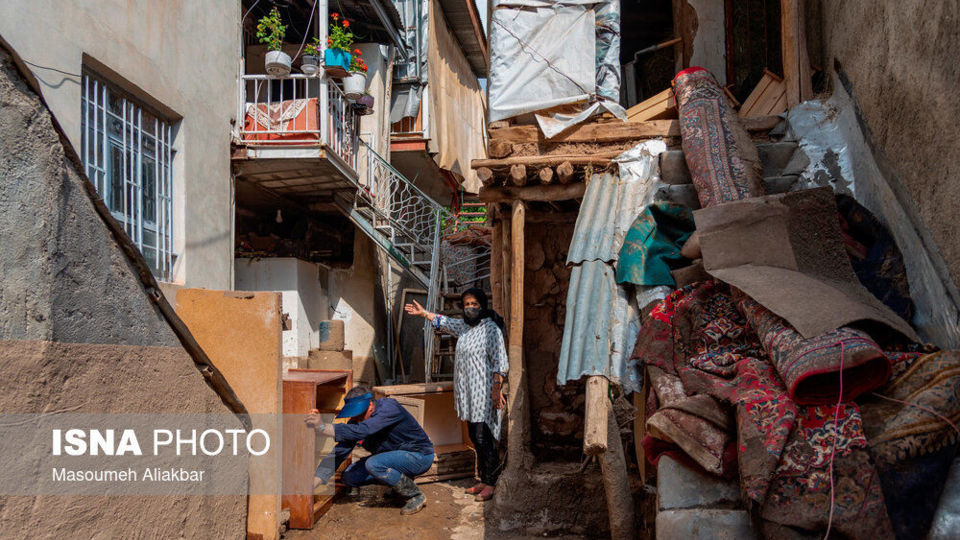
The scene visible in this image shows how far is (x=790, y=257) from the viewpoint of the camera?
358cm

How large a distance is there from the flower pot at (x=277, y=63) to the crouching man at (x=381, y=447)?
4.46 m

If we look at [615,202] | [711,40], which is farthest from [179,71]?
[711,40]

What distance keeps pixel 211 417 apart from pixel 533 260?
144 inches

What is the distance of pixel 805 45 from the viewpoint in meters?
5.15

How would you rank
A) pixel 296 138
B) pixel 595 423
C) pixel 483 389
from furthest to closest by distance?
pixel 296 138 → pixel 483 389 → pixel 595 423

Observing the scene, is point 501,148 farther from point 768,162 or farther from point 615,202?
point 768,162

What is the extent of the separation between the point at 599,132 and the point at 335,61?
4195 millimetres

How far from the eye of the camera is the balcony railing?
8422mm

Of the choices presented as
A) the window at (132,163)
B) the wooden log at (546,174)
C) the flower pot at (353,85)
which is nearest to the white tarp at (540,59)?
the wooden log at (546,174)

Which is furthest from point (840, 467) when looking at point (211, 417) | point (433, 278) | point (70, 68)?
point (433, 278)

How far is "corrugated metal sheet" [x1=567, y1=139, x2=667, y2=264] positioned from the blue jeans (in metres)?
2.34

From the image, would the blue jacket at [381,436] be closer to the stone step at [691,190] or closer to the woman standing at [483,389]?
the woman standing at [483,389]

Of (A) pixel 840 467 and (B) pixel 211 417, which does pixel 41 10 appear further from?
(A) pixel 840 467

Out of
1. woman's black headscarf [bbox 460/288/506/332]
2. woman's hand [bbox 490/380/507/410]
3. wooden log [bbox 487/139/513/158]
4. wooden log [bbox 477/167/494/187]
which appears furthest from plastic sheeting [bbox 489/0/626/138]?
woman's hand [bbox 490/380/507/410]
